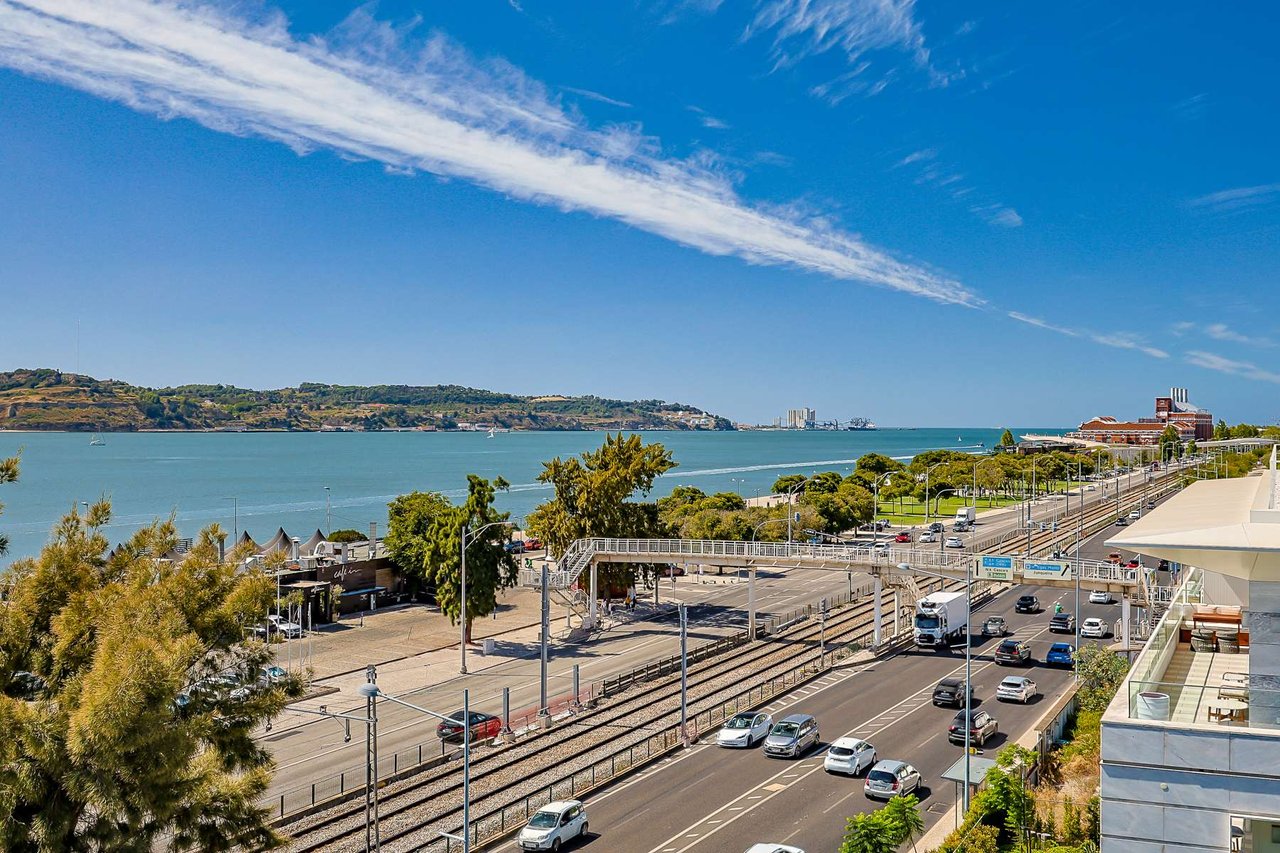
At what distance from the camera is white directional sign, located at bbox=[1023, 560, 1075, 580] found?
47.6 meters

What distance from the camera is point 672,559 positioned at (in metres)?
56.8

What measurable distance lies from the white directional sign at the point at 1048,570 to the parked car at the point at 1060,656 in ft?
12.5

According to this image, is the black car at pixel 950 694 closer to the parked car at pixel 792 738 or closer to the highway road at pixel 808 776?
the highway road at pixel 808 776

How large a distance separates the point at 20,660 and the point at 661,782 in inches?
790

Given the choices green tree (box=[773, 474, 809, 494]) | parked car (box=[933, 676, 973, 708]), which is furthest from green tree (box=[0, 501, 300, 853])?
green tree (box=[773, 474, 809, 494])

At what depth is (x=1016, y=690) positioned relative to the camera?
41.0 m

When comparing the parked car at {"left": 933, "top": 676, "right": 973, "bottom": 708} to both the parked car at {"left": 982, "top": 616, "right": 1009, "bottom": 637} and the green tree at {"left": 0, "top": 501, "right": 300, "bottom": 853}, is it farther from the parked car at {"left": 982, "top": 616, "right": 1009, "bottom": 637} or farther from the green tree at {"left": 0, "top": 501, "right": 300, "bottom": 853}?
the green tree at {"left": 0, "top": 501, "right": 300, "bottom": 853}

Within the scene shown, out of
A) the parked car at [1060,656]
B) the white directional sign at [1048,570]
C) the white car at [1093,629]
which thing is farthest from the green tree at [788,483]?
the white directional sign at [1048,570]

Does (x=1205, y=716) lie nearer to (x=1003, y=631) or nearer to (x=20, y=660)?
(x=20, y=660)

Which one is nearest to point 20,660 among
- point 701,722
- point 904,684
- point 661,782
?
point 661,782

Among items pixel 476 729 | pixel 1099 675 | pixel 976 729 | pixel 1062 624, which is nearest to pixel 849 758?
pixel 976 729

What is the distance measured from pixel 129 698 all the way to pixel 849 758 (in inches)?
929

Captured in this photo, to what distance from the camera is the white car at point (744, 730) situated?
35.2 meters

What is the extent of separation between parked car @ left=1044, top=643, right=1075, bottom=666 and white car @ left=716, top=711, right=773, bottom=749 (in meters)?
19.3
